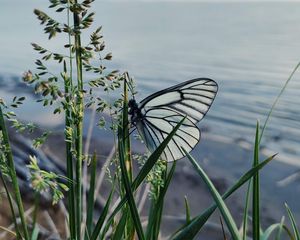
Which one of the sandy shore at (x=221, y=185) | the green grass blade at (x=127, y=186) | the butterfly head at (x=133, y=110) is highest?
the butterfly head at (x=133, y=110)

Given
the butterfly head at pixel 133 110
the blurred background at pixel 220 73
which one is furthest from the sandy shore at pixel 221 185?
the butterfly head at pixel 133 110

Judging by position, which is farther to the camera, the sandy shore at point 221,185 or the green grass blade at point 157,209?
the sandy shore at point 221,185

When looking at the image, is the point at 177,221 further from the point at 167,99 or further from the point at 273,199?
the point at 167,99

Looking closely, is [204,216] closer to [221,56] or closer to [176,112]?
[176,112]

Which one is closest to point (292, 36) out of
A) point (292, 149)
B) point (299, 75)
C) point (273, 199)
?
point (299, 75)

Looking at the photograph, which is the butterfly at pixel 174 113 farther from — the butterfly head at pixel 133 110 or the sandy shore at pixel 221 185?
the sandy shore at pixel 221 185

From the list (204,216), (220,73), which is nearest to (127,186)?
(204,216)

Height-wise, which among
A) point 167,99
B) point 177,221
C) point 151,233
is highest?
point 167,99

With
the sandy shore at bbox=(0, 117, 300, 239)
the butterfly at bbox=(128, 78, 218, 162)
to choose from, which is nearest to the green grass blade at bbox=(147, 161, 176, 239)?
the butterfly at bbox=(128, 78, 218, 162)
